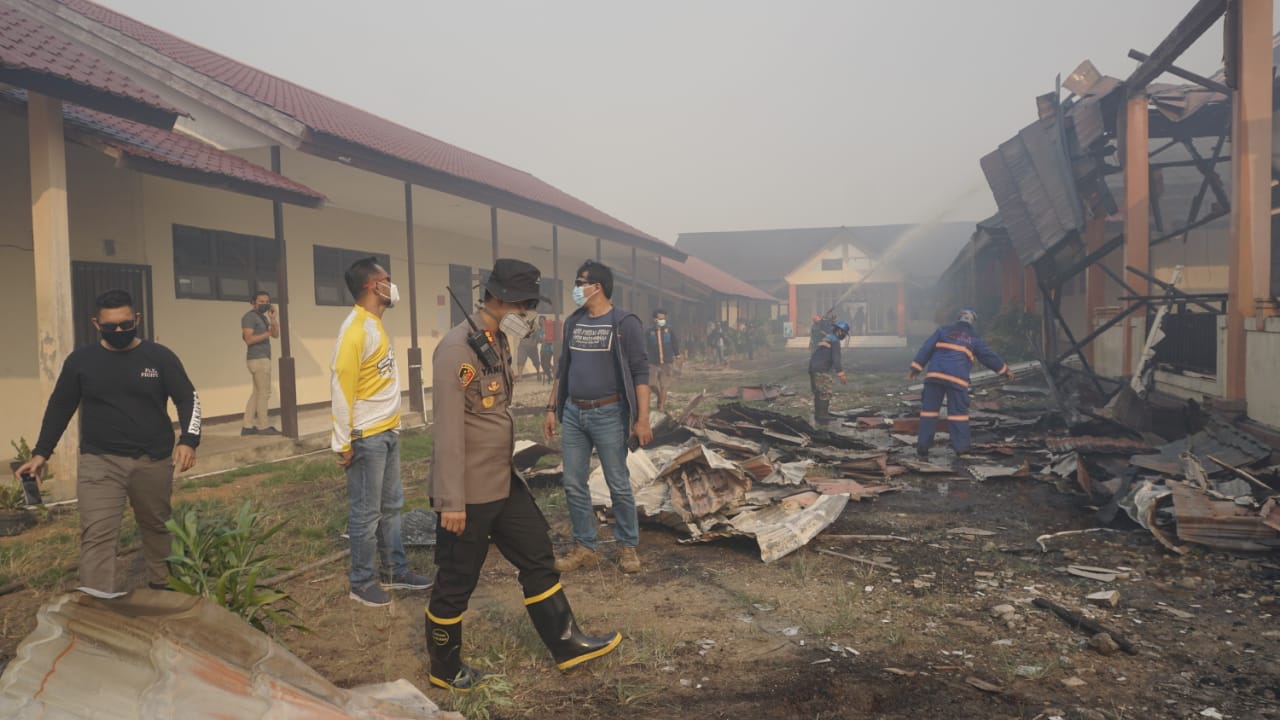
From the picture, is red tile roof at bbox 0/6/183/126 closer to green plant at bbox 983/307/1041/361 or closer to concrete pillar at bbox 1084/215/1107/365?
concrete pillar at bbox 1084/215/1107/365

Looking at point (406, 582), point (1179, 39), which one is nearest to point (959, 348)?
point (1179, 39)

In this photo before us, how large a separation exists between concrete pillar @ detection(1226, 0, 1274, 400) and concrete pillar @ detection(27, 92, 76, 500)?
11200 mm

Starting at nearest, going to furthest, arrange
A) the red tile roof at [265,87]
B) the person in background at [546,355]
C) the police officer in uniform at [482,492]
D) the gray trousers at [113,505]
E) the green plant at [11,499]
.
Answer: the police officer in uniform at [482,492]
the gray trousers at [113,505]
the green plant at [11,499]
the red tile roof at [265,87]
the person in background at [546,355]

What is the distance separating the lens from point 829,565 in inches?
201

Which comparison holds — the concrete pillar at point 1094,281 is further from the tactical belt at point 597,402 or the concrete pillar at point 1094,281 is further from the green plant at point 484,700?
the green plant at point 484,700

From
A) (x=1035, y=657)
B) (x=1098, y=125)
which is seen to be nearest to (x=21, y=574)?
(x=1035, y=657)

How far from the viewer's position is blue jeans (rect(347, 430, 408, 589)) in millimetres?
4191

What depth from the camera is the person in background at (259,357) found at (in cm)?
916

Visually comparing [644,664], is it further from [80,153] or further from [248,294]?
[248,294]

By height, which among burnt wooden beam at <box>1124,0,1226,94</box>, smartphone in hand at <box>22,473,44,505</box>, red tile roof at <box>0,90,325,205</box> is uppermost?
burnt wooden beam at <box>1124,0,1226,94</box>

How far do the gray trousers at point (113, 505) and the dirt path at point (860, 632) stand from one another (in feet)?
2.10

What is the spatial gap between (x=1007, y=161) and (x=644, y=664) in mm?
13246

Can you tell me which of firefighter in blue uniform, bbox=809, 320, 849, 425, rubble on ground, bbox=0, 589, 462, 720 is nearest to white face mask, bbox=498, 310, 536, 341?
rubble on ground, bbox=0, 589, 462, 720

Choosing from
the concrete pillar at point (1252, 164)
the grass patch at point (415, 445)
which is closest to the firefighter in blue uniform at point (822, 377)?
the concrete pillar at point (1252, 164)
